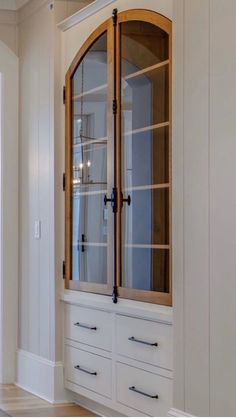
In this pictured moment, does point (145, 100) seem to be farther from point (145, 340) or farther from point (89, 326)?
point (89, 326)

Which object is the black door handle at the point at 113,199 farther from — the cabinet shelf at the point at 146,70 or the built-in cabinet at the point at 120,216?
the cabinet shelf at the point at 146,70

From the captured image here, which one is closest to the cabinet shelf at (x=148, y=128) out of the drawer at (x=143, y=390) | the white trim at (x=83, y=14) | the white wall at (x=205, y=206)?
the white wall at (x=205, y=206)

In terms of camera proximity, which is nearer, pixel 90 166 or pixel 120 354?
pixel 120 354

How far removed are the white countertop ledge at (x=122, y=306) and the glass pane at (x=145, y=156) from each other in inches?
3.9

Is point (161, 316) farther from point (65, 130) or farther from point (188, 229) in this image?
point (65, 130)

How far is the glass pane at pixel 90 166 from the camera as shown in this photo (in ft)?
13.9

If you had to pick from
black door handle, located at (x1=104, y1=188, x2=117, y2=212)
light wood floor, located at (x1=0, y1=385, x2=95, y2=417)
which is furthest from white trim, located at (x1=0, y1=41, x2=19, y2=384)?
black door handle, located at (x1=104, y1=188, x2=117, y2=212)

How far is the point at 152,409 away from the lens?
3.62 m

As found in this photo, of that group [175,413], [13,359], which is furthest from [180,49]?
[13,359]

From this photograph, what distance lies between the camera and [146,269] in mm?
3738

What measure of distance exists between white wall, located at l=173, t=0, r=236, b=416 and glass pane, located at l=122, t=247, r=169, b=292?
13.9 inches

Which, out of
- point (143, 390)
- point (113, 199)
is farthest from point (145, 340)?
point (113, 199)

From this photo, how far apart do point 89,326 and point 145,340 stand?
70 cm

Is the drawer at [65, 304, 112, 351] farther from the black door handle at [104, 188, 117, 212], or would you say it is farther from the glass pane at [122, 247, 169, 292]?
the black door handle at [104, 188, 117, 212]
